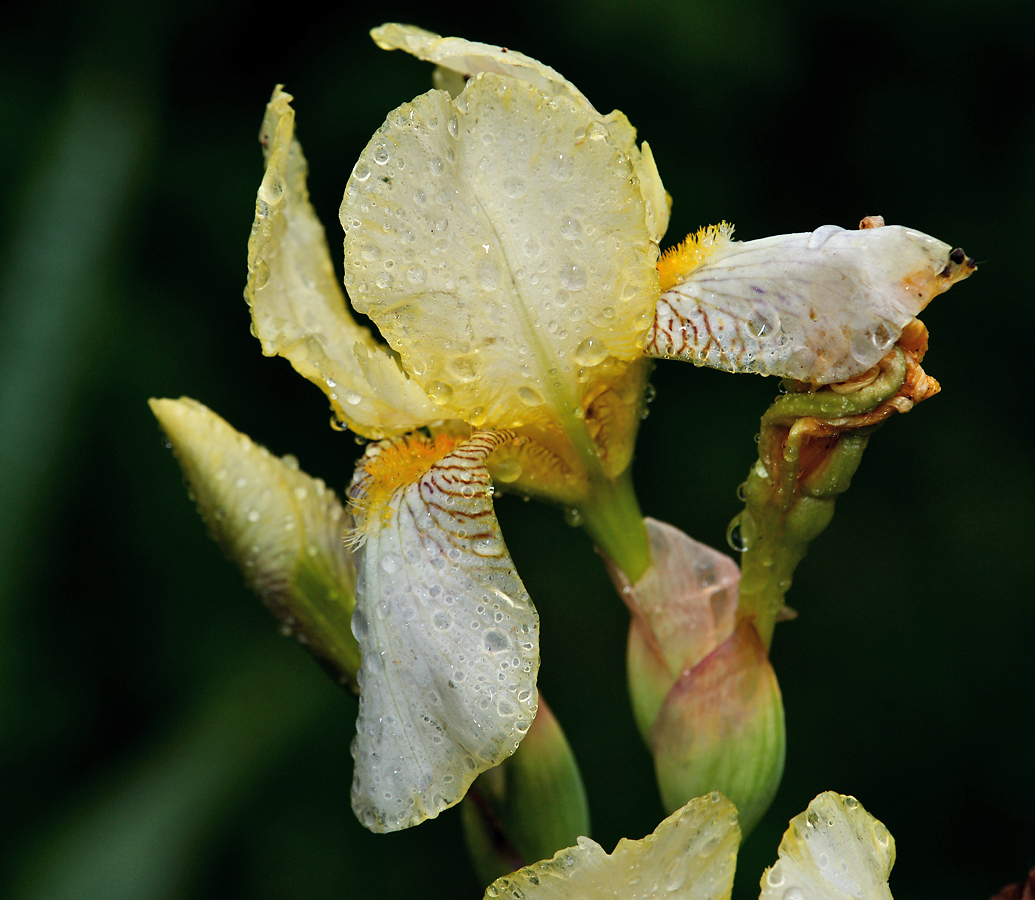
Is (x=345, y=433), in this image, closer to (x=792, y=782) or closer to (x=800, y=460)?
(x=792, y=782)

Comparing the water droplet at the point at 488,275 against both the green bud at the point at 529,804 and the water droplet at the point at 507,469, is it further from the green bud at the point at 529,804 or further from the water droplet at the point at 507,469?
the green bud at the point at 529,804

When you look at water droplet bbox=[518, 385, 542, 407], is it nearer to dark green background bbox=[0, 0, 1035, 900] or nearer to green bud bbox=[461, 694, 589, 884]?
green bud bbox=[461, 694, 589, 884]

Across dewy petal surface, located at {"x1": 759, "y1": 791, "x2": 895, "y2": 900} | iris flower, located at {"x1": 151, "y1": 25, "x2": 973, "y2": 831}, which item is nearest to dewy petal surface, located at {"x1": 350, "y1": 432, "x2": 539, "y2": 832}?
iris flower, located at {"x1": 151, "y1": 25, "x2": 973, "y2": 831}

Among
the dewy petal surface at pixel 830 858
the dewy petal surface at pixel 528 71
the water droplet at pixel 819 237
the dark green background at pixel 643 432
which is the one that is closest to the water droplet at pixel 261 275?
the dewy petal surface at pixel 528 71

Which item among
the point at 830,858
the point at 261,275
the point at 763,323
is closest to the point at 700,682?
the point at 830,858

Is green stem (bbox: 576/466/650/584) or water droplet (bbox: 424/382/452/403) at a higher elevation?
water droplet (bbox: 424/382/452/403)

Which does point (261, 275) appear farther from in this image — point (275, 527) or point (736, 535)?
point (736, 535)
